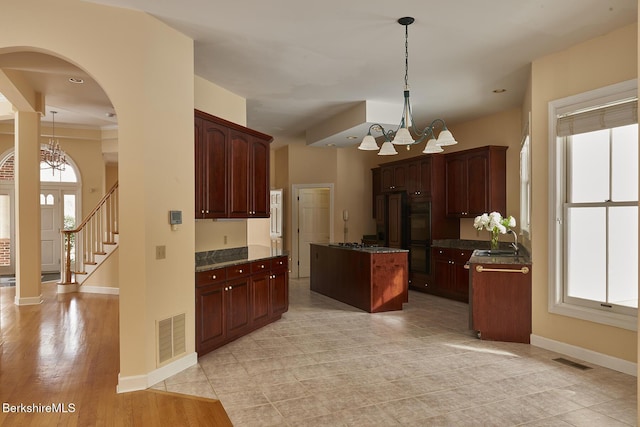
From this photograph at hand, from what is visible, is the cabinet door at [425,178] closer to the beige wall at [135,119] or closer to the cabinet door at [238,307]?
the cabinet door at [238,307]

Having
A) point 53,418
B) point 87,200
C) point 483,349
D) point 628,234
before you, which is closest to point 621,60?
point 628,234

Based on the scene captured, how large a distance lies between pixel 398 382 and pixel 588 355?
1.96 meters

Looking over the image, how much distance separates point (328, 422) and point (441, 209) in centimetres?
525

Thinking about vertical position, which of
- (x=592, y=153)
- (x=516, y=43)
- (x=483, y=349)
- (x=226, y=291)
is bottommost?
(x=483, y=349)

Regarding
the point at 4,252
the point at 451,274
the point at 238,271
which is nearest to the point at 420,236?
the point at 451,274

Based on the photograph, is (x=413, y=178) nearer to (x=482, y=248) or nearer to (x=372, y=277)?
(x=482, y=248)

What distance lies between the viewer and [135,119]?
130 inches

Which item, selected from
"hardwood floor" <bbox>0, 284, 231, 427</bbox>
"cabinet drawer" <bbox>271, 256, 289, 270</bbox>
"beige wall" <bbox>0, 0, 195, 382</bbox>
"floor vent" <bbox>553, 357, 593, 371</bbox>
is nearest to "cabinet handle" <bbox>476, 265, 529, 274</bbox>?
"floor vent" <bbox>553, 357, 593, 371</bbox>

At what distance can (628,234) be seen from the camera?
12.2 feet

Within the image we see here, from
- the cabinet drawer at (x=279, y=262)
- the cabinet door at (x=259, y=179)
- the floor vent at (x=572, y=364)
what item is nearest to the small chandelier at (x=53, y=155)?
the cabinet door at (x=259, y=179)

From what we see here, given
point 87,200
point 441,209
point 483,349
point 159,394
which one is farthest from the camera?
point 87,200

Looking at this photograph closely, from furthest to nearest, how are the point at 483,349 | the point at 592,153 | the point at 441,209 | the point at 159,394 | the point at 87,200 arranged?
the point at 87,200 < the point at 441,209 < the point at 483,349 < the point at 592,153 < the point at 159,394

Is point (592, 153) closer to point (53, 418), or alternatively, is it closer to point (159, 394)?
point (159, 394)
